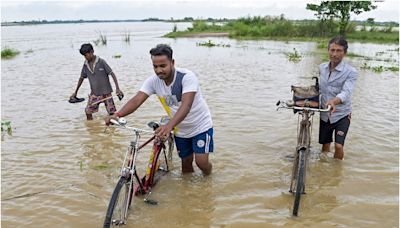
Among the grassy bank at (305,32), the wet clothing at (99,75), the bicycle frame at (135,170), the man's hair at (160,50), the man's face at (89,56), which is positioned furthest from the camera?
the grassy bank at (305,32)

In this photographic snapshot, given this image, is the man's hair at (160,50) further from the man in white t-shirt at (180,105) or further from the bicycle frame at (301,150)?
the bicycle frame at (301,150)

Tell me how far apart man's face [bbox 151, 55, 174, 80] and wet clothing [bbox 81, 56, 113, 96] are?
348 cm

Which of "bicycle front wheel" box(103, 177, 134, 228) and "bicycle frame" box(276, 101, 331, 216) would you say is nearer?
"bicycle front wheel" box(103, 177, 134, 228)

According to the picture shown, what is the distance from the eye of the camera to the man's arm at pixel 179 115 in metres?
3.52

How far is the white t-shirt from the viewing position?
3957mm

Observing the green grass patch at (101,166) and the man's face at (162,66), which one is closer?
the man's face at (162,66)

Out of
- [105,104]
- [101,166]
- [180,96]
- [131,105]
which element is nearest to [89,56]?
[105,104]

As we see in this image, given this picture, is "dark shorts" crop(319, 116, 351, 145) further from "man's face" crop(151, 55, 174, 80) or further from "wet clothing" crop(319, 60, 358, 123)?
"man's face" crop(151, 55, 174, 80)

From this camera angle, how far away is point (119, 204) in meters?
3.52

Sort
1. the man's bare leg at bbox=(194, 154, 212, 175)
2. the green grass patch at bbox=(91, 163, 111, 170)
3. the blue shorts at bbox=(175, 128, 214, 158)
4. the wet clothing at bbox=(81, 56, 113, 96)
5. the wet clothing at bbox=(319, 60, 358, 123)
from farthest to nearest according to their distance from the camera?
the wet clothing at bbox=(81, 56, 113, 96)
the green grass patch at bbox=(91, 163, 111, 170)
the wet clothing at bbox=(319, 60, 358, 123)
the man's bare leg at bbox=(194, 154, 212, 175)
the blue shorts at bbox=(175, 128, 214, 158)

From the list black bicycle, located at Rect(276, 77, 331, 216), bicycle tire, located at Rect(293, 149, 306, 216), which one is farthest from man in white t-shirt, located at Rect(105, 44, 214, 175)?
bicycle tire, located at Rect(293, 149, 306, 216)

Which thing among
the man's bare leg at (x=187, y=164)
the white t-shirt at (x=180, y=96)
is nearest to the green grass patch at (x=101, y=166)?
the man's bare leg at (x=187, y=164)

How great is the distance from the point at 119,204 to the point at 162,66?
139cm

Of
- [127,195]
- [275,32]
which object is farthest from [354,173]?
[275,32]
